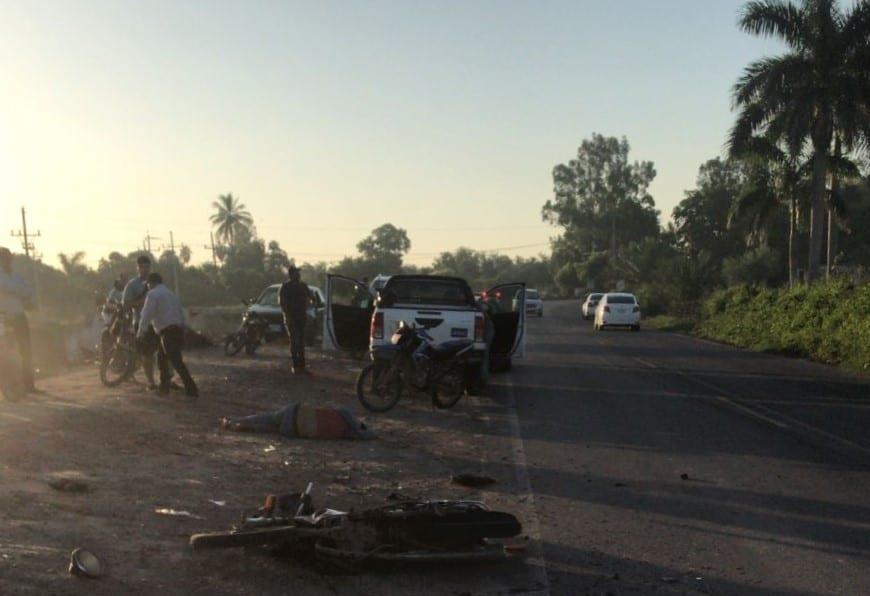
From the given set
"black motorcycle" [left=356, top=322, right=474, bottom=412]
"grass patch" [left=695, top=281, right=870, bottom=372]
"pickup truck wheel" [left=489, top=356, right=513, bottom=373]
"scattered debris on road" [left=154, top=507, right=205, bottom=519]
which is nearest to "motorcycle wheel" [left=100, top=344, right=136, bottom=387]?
"black motorcycle" [left=356, top=322, right=474, bottom=412]

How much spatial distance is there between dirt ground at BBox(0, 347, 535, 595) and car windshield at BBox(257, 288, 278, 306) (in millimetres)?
9820

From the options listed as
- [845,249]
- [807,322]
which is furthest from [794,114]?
[845,249]

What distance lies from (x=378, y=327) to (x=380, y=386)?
6.42 ft

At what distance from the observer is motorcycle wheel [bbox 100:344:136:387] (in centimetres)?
1525

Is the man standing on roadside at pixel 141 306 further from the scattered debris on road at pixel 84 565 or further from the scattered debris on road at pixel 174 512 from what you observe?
the scattered debris on road at pixel 84 565

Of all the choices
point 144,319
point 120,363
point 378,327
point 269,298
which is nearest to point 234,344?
point 269,298

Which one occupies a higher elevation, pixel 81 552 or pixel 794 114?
pixel 794 114

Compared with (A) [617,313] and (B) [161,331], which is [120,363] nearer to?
(B) [161,331]

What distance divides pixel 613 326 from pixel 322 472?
112 ft

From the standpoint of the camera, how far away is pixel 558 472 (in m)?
9.29

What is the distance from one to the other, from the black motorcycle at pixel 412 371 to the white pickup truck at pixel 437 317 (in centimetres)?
114

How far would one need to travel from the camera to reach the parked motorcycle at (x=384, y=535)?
19.6 feet

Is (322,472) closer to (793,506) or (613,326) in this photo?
(793,506)

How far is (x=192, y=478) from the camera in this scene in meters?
8.52
